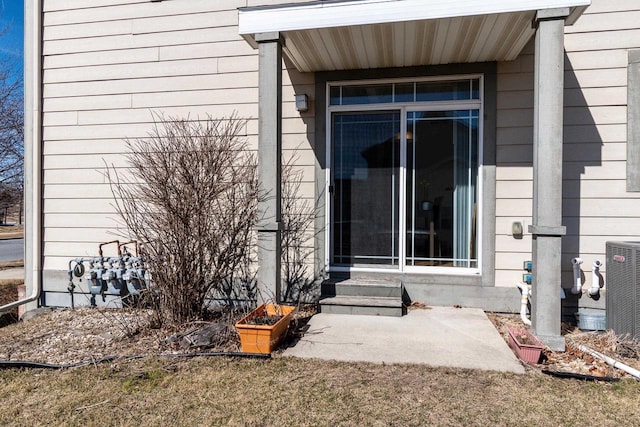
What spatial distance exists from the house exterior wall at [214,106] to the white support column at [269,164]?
1003 millimetres

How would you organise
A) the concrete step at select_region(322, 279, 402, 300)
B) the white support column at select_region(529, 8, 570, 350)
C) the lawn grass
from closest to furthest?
the lawn grass < the white support column at select_region(529, 8, 570, 350) < the concrete step at select_region(322, 279, 402, 300)

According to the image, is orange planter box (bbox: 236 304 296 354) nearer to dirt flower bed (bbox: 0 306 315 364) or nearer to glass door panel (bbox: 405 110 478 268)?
dirt flower bed (bbox: 0 306 315 364)

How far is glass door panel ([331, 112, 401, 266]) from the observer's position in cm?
459

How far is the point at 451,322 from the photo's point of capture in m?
3.75

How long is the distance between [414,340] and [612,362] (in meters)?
1.40

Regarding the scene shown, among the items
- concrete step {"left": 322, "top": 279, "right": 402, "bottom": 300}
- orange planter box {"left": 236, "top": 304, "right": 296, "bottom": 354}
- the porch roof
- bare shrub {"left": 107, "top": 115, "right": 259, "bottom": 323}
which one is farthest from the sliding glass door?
orange planter box {"left": 236, "top": 304, "right": 296, "bottom": 354}

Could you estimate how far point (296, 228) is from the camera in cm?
461

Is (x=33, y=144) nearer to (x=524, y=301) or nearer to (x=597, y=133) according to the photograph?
A: (x=524, y=301)

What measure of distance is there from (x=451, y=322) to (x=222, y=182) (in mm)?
2555

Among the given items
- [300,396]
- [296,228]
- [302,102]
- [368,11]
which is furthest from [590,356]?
[302,102]

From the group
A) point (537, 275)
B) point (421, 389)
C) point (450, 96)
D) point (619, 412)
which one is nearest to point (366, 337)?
point (421, 389)

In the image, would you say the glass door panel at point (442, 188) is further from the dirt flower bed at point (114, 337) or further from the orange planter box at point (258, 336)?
the orange planter box at point (258, 336)

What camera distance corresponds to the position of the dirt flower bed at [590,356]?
2795 millimetres

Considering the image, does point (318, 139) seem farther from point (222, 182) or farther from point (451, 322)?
point (451, 322)
